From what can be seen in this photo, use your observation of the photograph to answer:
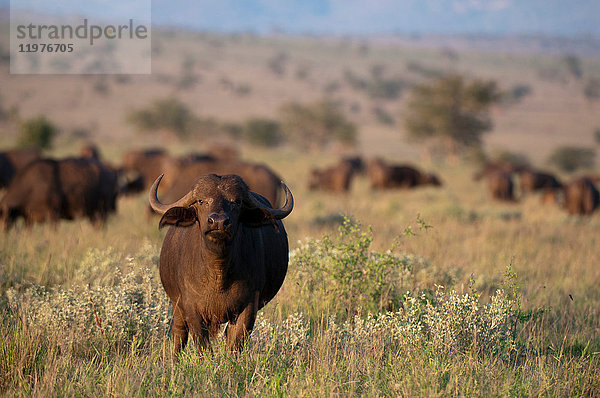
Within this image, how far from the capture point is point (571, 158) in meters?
48.6

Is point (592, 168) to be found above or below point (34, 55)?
below

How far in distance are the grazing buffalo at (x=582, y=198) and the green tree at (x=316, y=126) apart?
124 ft

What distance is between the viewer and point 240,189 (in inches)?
179

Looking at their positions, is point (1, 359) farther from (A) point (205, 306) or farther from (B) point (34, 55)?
(B) point (34, 55)

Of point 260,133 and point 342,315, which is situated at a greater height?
point 260,133

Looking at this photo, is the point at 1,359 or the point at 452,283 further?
the point at 452,283

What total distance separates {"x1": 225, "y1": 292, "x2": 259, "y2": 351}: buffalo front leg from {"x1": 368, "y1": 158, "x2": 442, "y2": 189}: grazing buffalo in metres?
22.4

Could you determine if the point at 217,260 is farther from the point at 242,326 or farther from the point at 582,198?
the point at 582,198

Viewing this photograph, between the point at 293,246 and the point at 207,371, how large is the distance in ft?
16.9

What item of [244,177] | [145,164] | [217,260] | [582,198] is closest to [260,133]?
[145,164]

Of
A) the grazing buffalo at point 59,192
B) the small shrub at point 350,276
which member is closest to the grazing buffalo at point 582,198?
the small shrub at point 350,276

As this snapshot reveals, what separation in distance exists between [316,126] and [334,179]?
110 ft

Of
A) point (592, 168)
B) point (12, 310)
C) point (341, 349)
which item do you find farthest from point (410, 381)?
point (592, 168)

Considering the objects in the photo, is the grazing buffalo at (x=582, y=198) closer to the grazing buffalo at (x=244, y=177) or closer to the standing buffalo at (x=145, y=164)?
the grazing buffalo at (x=244, y=177)
